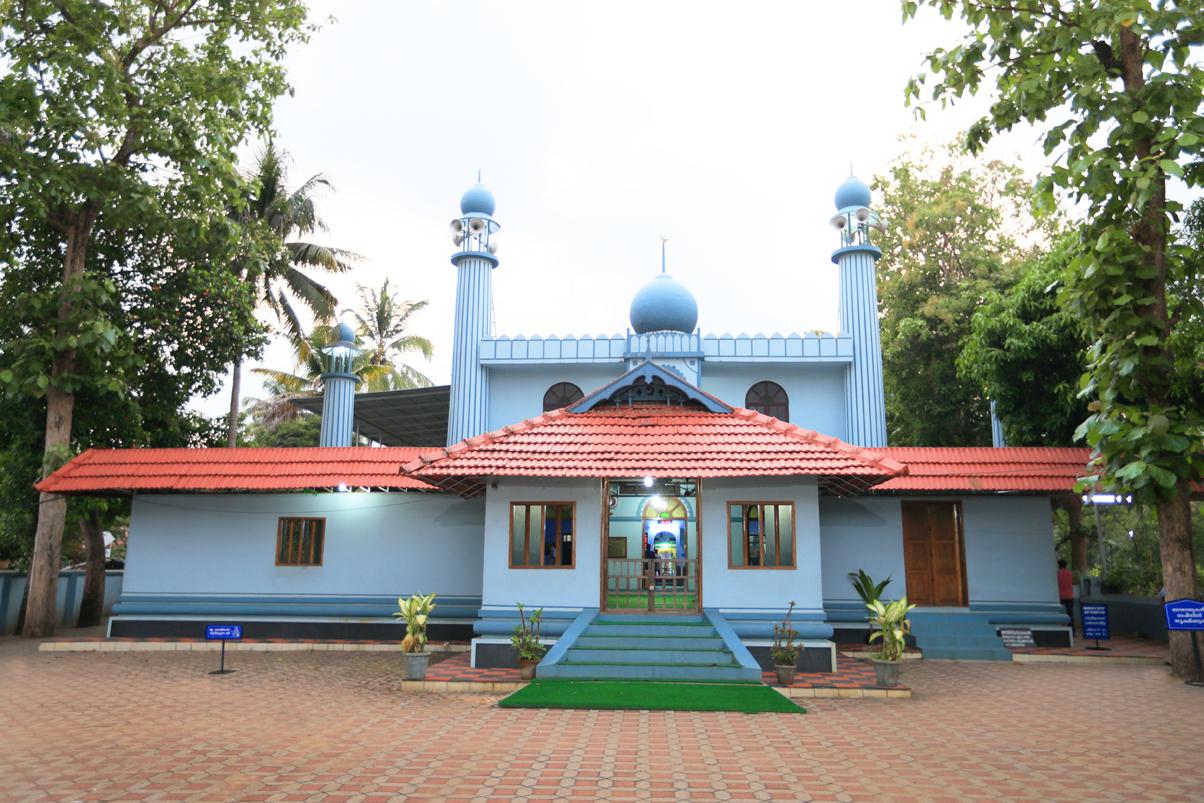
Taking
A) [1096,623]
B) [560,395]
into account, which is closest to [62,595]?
[560,395]

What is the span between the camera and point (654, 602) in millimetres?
12539

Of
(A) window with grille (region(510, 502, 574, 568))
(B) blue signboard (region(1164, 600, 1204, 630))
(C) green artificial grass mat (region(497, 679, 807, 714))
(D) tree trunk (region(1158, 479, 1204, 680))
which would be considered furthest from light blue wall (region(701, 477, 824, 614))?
(D) tree trunk (region(1158, 479, 1204, 680))

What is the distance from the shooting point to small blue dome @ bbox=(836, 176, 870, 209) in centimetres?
2095

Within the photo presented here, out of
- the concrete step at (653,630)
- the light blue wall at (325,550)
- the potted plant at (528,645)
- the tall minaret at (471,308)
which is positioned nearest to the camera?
the potted plant at (528,645)

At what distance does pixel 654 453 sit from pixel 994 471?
633 centimetres

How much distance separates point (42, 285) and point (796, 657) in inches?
667

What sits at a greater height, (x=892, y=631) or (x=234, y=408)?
(x=234, y=408)

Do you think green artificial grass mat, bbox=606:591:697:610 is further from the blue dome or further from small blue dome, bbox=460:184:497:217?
small blue dome, bbox=460:184:497:217

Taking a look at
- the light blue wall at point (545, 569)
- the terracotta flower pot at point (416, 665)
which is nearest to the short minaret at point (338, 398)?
the light blue wall at point (545, 569)

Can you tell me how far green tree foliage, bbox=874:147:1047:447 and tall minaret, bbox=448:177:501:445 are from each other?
1143 cm

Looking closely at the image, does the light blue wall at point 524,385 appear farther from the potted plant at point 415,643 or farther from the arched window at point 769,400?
the potted plant at point 415,643

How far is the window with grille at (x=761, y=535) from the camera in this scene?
12.3 meters

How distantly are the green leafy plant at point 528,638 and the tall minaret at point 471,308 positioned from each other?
26.5ft

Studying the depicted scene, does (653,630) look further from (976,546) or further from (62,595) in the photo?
(62,595)
